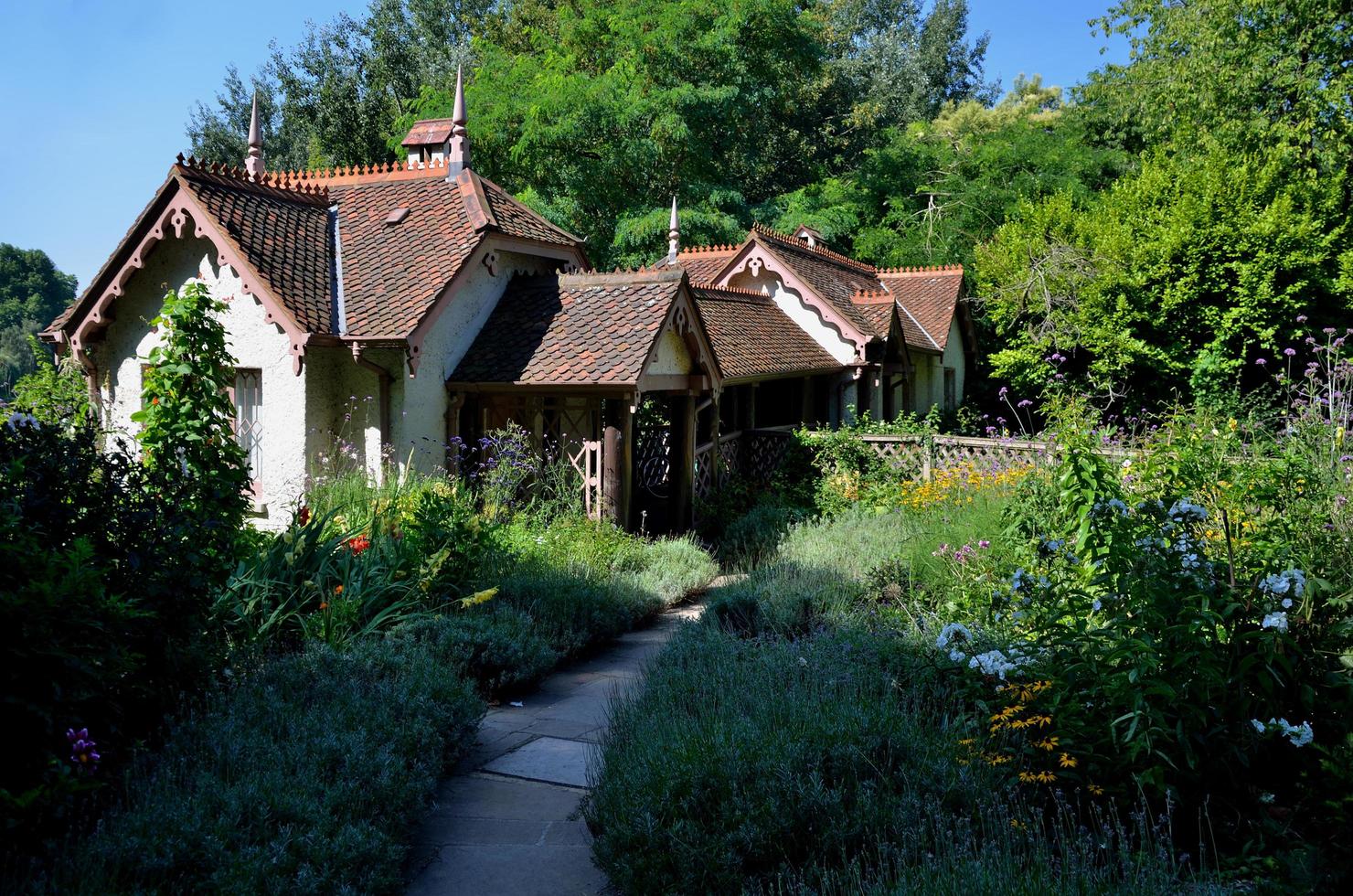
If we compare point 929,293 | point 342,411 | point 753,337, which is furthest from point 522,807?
point 929,293

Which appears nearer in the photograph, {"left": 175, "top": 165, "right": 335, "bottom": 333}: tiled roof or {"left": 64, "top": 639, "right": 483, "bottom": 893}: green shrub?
{"left": 64, "top": 639, "right": 483, "bottom": 893}: green shrub

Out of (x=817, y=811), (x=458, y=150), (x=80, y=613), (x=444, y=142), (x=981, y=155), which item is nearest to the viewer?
(x=80, y=613)

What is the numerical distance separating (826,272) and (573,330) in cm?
1225

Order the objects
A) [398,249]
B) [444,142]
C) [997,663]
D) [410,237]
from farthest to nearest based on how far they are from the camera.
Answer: [444,142] → [410,237] → [398,249] → [997,663]

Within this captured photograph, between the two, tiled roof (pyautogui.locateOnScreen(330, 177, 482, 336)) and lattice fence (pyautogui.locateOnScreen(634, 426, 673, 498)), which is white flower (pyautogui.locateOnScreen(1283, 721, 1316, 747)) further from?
lattice fence (pyautogui.locateOnScreen(634, 426, 673, 498))

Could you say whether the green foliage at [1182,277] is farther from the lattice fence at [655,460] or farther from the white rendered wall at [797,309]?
the lattice fence at [655,460]

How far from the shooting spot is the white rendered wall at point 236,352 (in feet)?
40.1

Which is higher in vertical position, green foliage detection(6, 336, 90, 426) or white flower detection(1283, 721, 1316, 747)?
green foliage detection(6, 336, 90, 426)

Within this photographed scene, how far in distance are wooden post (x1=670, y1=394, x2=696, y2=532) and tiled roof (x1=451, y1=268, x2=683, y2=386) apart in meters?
1.77

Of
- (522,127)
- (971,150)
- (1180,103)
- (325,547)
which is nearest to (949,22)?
(971,150)

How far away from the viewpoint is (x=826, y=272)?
23859 millimetres

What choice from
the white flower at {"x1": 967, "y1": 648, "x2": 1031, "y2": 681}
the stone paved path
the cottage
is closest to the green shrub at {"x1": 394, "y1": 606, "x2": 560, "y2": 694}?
the stone paved path

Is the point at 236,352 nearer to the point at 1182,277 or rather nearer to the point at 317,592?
the point at 317,592

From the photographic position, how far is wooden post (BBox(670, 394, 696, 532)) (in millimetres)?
14008
